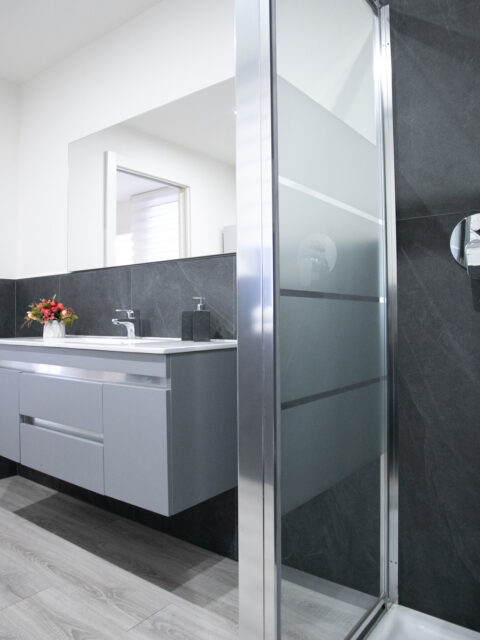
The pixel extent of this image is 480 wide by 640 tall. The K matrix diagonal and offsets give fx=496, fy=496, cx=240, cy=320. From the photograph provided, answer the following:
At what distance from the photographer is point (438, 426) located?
1594 millimetres

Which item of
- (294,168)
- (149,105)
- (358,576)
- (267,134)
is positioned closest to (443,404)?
(358,576)

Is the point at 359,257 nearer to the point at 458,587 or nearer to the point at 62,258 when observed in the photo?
the point at 458,587

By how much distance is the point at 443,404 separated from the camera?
5.20ft

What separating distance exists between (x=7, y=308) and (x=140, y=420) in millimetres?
1996

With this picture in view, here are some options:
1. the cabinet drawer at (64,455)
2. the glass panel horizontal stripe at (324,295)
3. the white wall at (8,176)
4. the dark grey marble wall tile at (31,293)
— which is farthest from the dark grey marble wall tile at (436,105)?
the white wall at (8,176)

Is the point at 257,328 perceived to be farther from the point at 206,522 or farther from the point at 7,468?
the point at 7,468

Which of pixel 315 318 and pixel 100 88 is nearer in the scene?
pixel 315 318

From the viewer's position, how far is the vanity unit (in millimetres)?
1686

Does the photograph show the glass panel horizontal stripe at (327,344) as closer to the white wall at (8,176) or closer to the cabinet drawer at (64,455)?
the cabinet drawer at (64,455)

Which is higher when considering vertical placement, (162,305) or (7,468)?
(162,305)

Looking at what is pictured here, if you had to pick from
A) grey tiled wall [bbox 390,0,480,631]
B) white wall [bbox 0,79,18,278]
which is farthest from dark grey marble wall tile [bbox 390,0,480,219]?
white wall [bbox 0,79,18,278]

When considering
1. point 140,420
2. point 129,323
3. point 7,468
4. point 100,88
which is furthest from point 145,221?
point 7,468

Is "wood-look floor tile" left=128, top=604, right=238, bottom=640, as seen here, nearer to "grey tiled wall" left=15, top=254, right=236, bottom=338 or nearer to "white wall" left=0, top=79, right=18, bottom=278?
"grey tiled wall" left=15, top=254, right=236, bottom=338

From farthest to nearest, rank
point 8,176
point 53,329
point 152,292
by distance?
point 8,176
point 53,329
point 152,292
